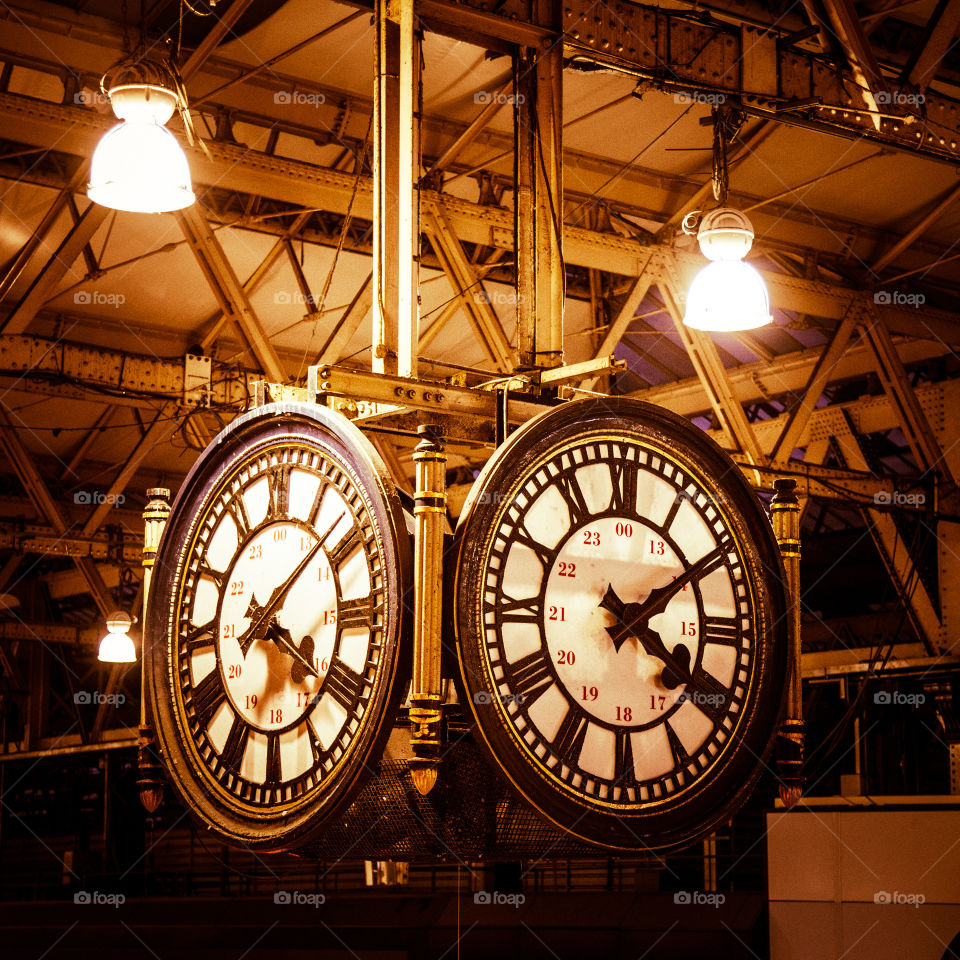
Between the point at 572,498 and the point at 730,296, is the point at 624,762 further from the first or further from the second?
the point at 730,296

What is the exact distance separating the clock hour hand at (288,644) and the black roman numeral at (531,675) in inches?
14.1

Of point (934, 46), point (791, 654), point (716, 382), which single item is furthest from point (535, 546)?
point (716, 382)

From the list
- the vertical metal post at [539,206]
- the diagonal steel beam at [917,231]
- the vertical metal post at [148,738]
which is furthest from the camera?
the diagonal steel beam at [917,231]

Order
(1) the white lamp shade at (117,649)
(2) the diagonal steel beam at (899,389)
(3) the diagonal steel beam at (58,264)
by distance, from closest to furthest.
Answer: (3) the diagonal steel beam at (58,264) < (2) the diagonal steel beam at (899,389) < (1) the white lamp shade at (117,649)

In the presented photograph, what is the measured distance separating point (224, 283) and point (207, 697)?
7859 millimetres

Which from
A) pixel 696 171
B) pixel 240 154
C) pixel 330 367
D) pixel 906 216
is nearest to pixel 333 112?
pixel 240 154

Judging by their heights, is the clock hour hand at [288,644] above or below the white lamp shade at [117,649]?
below

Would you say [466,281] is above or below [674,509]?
above

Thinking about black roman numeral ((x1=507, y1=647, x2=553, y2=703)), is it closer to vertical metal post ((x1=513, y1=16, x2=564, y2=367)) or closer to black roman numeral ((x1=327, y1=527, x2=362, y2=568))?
black roman numeral ((x1=327, y1=527, x2=362, y2=568))

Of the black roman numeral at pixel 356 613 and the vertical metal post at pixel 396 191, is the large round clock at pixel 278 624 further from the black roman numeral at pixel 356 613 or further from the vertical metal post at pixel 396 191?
the vertical metal post at pixel 396 191

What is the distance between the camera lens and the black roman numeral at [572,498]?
7.97 ft

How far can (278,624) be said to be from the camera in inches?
97.9

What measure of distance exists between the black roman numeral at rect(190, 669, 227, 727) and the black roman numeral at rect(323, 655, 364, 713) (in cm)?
34

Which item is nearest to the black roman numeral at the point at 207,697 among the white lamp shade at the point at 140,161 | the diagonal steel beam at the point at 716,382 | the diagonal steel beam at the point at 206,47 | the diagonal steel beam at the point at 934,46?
the white lamp shade at the point at 140,161
